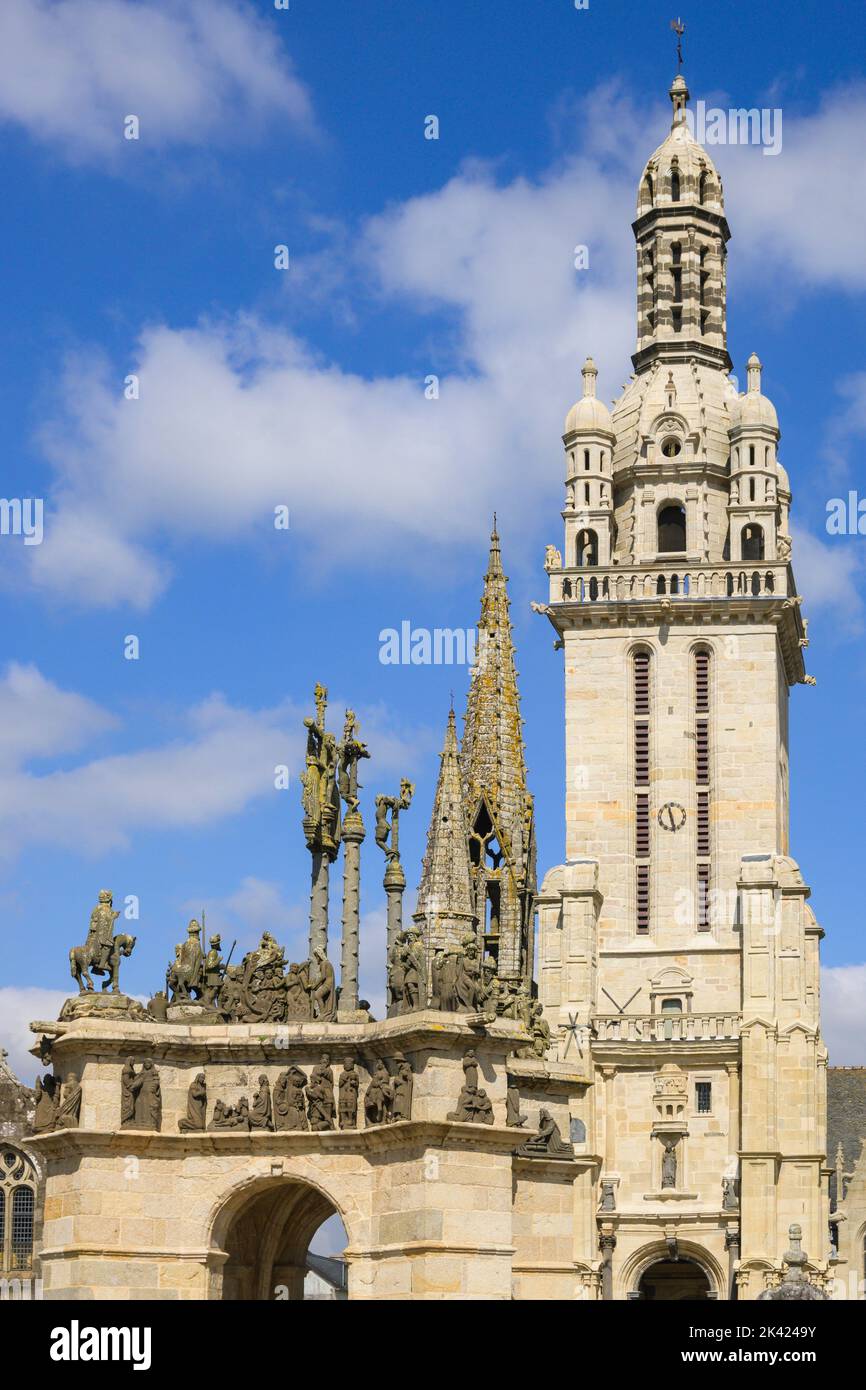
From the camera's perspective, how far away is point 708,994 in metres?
90.4

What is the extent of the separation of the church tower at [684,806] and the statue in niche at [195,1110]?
40003 millimetres

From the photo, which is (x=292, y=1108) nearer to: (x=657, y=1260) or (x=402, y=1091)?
(x=402, y=1091)

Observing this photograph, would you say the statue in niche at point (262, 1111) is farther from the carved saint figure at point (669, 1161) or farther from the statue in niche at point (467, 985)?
the carved saint figure at point (669, 1161)

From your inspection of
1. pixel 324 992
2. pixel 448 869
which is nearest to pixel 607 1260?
pixel 448 869

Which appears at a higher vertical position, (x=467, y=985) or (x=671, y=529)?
(x=671, y=529)

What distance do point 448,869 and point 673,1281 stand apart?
2275cm

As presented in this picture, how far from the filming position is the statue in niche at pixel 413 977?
47.1 meters

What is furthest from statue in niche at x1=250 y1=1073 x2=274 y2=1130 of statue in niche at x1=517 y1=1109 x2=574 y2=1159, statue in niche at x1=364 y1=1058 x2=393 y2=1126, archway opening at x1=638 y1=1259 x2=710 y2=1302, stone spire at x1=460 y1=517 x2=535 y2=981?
archway opening at x1=638 y1=1259 x2=710 y2=1302

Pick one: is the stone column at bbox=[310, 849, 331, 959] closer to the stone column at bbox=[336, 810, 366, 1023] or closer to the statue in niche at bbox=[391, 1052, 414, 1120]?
the stone column at bbox=[336, 810, 366, 1023]

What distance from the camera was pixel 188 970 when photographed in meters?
49.7

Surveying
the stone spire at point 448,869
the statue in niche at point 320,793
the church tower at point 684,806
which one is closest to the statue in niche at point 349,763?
the statue in niche at point 320,793
